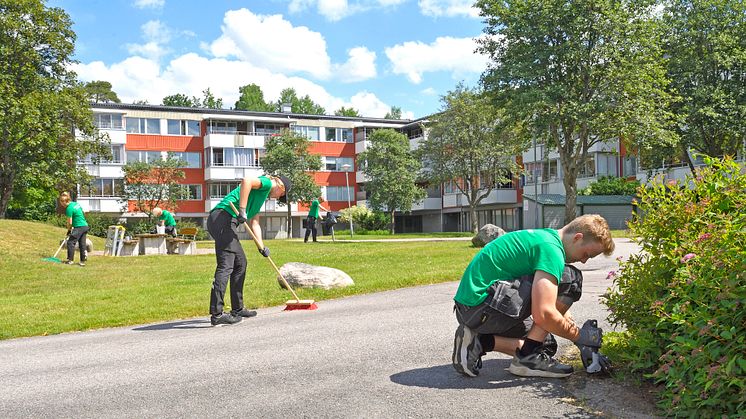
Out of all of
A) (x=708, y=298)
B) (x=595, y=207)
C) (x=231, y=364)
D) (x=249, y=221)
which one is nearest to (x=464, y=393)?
(x=708, y=298)

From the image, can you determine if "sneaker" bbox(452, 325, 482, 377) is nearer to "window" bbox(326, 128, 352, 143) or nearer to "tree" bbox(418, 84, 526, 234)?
"tree" bbox(418, 84, 526, 234)

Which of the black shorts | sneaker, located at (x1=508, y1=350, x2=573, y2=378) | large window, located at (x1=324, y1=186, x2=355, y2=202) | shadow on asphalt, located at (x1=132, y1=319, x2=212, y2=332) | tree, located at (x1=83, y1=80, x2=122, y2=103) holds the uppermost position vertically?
tree, located at (x1=83, y1=80, x2=122, y2=103)

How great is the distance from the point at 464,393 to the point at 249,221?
535cm

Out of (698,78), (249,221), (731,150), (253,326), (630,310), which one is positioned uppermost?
(698,78)

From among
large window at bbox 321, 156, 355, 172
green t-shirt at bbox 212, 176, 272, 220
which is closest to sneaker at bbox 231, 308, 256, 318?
green t-shirt at bbox 212, 176, 272, 220

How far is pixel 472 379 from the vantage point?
17.6ft

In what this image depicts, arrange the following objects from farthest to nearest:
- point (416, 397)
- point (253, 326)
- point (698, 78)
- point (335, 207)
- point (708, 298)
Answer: point (335, 207)
point (698, 78)
point (253, 326)
point (416, 397)
point (708, 298)

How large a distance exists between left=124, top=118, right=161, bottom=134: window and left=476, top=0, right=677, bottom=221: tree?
4704 centimetres

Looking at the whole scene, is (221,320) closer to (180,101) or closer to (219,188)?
(219,188)

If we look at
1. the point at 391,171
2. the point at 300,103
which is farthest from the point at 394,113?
the point at 391,171

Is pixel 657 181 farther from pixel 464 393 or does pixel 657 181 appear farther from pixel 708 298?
pixel 464 393

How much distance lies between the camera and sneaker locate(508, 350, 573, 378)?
16.9ft

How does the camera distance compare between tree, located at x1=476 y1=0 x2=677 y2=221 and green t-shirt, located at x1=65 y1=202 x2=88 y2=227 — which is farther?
tree, located at x1=476 y1=0 x2=677 y2=221

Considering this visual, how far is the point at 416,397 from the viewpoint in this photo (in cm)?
492
